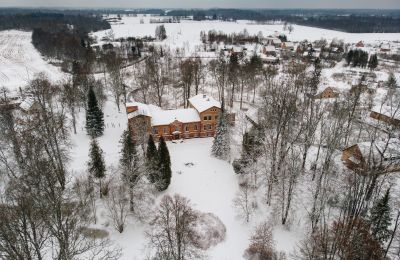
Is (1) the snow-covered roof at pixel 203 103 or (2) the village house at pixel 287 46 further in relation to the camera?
(2) the village house at pixel 287 46

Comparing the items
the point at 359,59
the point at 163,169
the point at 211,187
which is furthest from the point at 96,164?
the point at 359,59

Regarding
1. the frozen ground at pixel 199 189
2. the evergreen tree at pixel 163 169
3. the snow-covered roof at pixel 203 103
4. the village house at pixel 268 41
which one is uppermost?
the village house at pixel 268 41

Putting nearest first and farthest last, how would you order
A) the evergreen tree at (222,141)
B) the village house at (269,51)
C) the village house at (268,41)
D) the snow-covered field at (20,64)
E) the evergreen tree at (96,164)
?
the evergreen tree at (96,164), the evergreen tree at (222,141), the snow-covered field at (20,64), the village house at (269,51), the village house at (268,41)

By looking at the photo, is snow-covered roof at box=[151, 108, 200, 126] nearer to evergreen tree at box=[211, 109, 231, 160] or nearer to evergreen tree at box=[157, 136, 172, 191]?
evergreen tree at box=[211, 109, 231, 160]

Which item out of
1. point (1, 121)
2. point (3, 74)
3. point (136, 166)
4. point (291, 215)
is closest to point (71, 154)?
point (1, 121)

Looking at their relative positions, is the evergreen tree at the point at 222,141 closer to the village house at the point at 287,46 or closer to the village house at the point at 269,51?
the village house at the point at 269,51

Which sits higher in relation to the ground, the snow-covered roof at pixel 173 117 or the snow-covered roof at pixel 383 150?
the snow-covered roof at pixel 383 150

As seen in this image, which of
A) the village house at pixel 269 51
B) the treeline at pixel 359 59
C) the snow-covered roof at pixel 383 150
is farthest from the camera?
the village house at pixel 269 51

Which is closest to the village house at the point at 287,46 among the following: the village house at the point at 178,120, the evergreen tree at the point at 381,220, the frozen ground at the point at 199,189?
the village house at the point at 178,120
